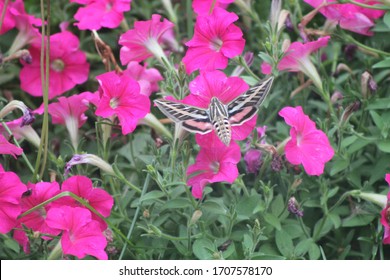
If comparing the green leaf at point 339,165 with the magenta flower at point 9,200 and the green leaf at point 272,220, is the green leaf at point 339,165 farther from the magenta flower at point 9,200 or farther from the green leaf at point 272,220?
the magenta flower at point 9,200

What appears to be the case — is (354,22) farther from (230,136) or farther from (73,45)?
(73,45)

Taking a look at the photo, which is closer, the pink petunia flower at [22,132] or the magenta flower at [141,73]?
the pink petunia flower at [22,132]

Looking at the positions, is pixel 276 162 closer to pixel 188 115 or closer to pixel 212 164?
pixel 212 164

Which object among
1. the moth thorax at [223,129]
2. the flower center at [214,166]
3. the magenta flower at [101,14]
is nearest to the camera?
the moth thorax at [223,129]

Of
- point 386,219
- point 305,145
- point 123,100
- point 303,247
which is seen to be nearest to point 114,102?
point 123,100

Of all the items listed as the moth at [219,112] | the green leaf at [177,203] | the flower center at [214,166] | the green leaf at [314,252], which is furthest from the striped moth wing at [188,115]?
the green leaf at [314,252]
